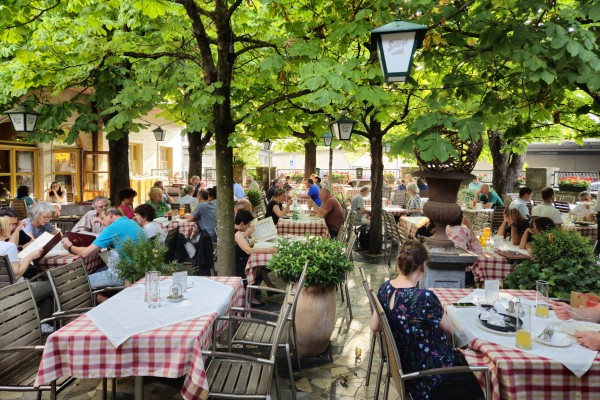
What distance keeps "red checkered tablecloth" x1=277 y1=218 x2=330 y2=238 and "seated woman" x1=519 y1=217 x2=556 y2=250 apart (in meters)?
3.56

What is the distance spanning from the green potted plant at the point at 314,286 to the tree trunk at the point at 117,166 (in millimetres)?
5743

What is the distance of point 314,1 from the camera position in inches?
237

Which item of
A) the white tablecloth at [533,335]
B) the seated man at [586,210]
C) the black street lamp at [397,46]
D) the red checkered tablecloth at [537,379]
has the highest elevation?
the black street lamp at [397,46]

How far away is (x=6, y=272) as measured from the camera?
464 centimetres

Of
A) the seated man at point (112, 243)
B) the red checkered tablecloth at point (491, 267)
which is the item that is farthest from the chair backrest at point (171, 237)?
the red checkered tablecloth at point (491, 267)

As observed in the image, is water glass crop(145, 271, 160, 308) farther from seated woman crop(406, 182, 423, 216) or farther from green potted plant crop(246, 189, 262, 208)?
green potted plant crop(246, 189, 262, 208)

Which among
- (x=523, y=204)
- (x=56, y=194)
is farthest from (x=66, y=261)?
(x=523, y=204)

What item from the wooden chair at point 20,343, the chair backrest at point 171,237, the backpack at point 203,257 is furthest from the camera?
the backpack at point 203,257

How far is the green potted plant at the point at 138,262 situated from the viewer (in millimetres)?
4793

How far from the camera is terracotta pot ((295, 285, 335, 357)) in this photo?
15.8 ft

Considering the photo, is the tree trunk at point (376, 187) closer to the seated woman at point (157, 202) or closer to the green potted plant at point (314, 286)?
the seated woman at point (157, 202)

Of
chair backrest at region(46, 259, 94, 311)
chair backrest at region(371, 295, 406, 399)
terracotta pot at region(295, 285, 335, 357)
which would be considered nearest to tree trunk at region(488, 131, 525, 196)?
terracotta pot at region(295, 285, 335, 357)

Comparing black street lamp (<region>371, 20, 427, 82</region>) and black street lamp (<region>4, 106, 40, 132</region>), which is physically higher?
black street lamp (<region>371, 20, 427, 82</region>)

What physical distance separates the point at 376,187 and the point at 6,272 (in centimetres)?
732
